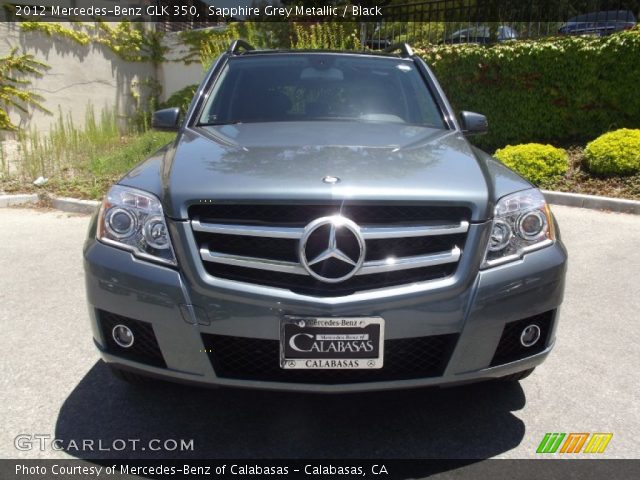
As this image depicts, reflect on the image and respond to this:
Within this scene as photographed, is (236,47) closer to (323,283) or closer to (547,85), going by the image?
(323,283)

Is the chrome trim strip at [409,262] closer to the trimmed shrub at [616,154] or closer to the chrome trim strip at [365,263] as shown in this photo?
the chrome trim strip at [365,263]

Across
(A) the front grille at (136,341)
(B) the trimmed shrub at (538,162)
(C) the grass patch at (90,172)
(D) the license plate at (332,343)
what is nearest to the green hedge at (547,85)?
(B) the trimmed shrub at (538,162)

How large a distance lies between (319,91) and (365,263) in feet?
5.98

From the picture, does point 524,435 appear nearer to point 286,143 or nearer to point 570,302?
point 286,143

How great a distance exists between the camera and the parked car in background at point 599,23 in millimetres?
9203

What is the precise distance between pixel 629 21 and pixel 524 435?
8.97 metres

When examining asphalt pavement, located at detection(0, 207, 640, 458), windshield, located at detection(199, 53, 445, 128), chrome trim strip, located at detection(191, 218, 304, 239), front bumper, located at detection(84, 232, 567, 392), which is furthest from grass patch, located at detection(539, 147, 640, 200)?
chrome trim strip, located at detection(191, 218, 304, 239)

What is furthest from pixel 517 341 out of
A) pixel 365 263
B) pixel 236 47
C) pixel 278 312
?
pixel 236 47

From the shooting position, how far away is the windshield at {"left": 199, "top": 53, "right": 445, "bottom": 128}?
11.4 feet

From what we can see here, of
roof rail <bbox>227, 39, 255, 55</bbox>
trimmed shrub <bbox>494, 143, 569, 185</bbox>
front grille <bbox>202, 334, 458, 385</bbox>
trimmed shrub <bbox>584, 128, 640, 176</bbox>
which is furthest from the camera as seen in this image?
trimmed shrub <bbox>494, 143, 569, 185</bbox>

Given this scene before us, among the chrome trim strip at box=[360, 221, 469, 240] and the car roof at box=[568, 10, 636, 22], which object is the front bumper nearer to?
the chrome trim strip at box=[360, 221, 469, 240]

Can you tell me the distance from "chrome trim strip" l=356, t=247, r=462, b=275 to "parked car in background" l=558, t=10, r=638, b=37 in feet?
28.1

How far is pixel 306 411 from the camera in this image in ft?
8.69

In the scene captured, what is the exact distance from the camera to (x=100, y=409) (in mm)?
2693
